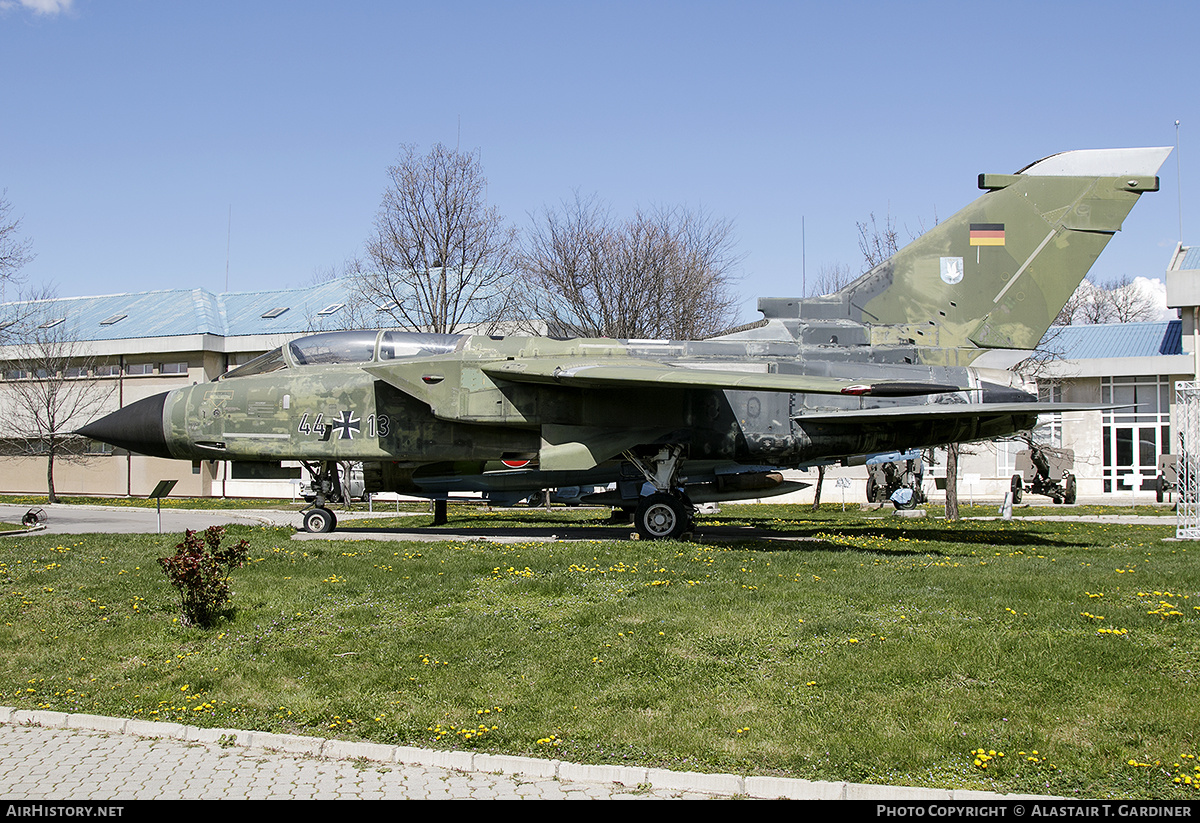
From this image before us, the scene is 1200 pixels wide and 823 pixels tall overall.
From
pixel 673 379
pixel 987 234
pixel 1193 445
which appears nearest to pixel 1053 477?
pixel 1193 445

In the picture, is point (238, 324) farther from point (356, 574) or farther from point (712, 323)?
point (356, 574)

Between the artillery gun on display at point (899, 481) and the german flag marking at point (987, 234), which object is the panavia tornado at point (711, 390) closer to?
the german flag marking at point (987, 234)

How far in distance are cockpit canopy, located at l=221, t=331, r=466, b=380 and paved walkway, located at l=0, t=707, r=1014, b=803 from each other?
30.3 feet

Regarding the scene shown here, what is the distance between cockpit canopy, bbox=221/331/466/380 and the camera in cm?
1501

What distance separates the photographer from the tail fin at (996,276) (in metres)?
15.7

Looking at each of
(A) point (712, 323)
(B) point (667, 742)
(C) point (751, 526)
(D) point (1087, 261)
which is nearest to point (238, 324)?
(A) point (712, 323)

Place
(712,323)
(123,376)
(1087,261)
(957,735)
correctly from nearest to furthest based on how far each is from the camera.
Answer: (957,735), (1087,261), (712,323), (123,376)

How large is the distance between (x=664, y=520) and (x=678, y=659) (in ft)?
23.5

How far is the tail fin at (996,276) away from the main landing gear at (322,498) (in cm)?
881

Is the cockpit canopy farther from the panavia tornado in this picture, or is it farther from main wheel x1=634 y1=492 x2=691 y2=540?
main wheel x1=634 y1=492 x2=691 y2=540

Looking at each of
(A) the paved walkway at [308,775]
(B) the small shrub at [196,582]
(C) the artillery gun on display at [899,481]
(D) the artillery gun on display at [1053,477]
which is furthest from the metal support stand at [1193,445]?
(B) the small shrub at [196,582]

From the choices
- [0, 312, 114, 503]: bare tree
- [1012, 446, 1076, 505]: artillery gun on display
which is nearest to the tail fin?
[1012, 446, 1076, 505]: artillery gun on display

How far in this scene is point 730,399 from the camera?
14906 millimetres

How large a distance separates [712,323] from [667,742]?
29.4 m
